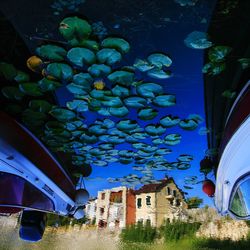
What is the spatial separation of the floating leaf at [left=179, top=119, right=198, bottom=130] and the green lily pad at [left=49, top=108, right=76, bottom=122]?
0.93 meters

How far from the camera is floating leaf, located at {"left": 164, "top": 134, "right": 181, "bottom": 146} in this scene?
2.82m

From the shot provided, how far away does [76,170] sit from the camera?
13.5ft

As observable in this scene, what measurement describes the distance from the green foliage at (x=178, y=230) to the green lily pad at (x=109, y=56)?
8704 mm

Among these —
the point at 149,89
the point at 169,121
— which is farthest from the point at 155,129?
the point at 149,89

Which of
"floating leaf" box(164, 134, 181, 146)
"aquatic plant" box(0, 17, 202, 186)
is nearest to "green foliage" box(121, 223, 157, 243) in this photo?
"aquatic plant" box(0, 17, 202, 186)

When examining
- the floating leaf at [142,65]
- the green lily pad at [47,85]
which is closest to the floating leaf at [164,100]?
the floating leaf at [142,65]

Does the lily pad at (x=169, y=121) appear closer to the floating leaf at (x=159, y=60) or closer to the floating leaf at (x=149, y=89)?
the floating leaf at (x=149, y=89)

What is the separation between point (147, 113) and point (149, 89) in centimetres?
36

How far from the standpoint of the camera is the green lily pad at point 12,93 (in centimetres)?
216

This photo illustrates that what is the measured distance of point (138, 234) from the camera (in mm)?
9914

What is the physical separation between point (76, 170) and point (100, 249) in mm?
7120

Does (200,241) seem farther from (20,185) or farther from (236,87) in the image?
(236,87)

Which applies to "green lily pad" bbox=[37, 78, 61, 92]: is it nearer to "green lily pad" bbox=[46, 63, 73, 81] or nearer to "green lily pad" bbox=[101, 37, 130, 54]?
"green lily pad" bbox=[46, 63, 73, 81]

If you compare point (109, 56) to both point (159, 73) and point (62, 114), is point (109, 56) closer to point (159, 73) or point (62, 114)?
point (159, 73)
